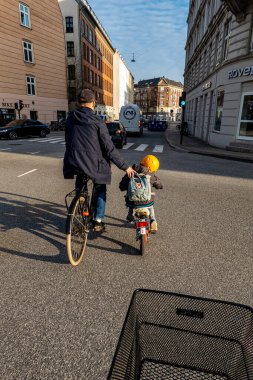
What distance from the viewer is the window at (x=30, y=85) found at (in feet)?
100

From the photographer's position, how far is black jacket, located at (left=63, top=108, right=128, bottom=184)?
316 centimetres

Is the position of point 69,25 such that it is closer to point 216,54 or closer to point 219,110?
point 216,54

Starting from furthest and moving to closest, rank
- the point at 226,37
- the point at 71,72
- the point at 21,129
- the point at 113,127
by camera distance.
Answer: the point at 71,72 → the point at 21,129 → the point at 113,127 → the point at 226,37

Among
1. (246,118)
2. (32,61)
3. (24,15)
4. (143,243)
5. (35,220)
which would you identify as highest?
(24,15)

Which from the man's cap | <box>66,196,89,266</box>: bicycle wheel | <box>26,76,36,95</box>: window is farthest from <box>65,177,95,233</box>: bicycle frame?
<box>26,76,36,95</box>: window

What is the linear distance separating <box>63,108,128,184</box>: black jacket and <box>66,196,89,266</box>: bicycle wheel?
0.43 m

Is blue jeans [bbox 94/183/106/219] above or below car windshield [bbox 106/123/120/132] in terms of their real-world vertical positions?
below

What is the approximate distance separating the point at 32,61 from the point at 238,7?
2545cm

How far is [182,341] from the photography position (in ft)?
5.53

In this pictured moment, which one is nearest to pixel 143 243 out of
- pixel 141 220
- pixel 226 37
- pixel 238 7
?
pixel 141 220

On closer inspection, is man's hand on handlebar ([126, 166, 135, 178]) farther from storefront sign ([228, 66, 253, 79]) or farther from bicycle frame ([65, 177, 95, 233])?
storefront sign ([228, 66, 253, 79])

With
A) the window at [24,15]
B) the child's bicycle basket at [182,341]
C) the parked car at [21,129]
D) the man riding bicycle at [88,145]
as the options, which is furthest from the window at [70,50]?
the child's bicycle basket at [182,341]

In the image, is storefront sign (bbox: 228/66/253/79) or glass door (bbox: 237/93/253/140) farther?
glass door (bbox: 237/93/253/140)

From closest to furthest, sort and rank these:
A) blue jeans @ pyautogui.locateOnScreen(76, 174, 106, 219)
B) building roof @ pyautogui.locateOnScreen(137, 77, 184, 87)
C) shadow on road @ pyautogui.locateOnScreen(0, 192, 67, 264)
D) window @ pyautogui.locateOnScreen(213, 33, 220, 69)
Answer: shadow on road @ pyautogui.locateOnScreen(0, 192, 67, 264) < blue jeans @ pyautogui.locateOnScreen(76, 174, 106, 219) < window @ pyautogui.locateOnScreen(213, 33, 220, 69) < building roof @ pyautogui.locateOnScreen(137, 77, 184, 87)
